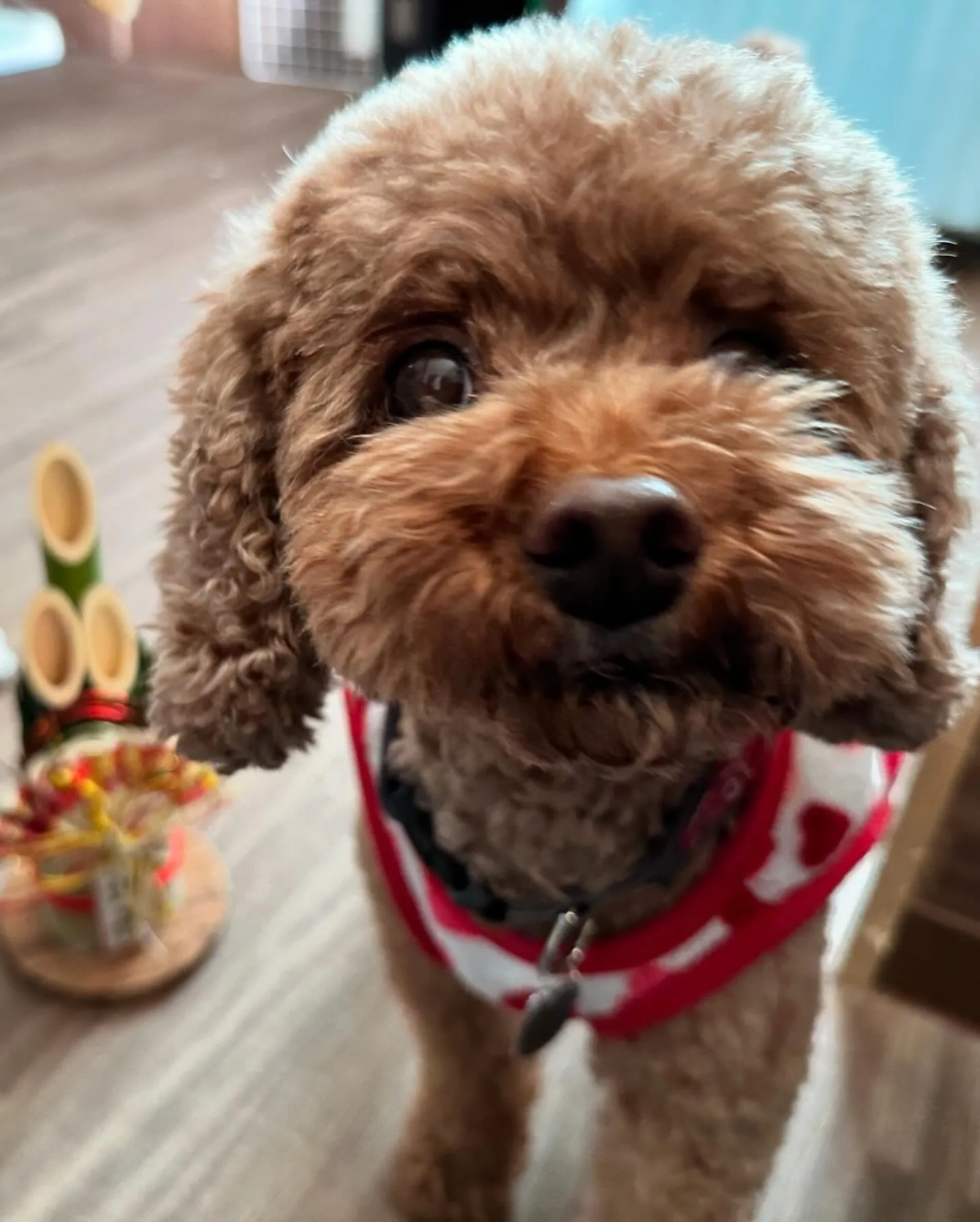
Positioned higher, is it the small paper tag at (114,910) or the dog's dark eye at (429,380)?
the dog's dark eye at (429,380)

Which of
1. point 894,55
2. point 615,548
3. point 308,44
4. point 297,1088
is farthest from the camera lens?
point 308,44

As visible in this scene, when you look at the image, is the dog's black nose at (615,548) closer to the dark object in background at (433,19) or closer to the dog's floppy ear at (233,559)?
the dog's floppy ear at (233,559)

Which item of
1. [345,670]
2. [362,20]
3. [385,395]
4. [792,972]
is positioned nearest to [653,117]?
[385,395]

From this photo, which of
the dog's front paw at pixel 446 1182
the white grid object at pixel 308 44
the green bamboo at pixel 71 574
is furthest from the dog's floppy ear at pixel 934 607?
the white grid object at pixel 308 44

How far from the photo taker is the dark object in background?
326 cm

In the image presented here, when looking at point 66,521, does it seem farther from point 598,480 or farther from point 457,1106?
point 598,480

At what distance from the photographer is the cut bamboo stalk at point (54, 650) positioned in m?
1.10

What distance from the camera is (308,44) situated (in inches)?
149

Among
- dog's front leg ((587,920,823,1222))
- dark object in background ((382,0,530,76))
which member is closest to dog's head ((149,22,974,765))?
dog's front leg ((587,920,823,1222))

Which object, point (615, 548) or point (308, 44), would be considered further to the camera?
point (308, 44)

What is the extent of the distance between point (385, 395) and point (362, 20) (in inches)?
138

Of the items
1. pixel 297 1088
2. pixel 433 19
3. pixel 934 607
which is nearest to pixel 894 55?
pixel 433 19

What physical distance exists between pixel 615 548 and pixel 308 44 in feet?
12.5

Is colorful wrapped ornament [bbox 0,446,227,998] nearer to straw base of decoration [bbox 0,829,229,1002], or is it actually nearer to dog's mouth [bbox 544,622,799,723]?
straw base of decoration [bbox 0,829,229,1002]
